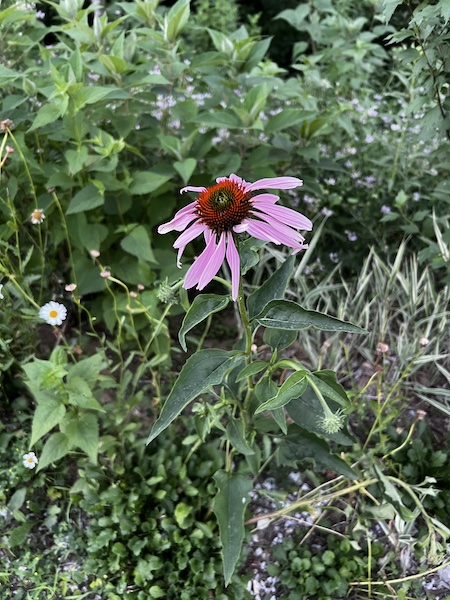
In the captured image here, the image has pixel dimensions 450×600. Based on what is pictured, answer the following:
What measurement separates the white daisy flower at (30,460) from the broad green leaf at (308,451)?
2.09 feet

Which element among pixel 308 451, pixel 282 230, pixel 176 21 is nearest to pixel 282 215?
pixel 282 230

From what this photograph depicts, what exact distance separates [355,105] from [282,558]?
6.94 feet

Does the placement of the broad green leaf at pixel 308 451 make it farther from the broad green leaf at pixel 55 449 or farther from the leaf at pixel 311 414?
the broad green leaf at pixel 55 449

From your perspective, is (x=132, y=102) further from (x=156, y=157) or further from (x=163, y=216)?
(x=163, y=216)

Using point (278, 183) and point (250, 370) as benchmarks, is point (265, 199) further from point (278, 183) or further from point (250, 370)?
point (250, 370)

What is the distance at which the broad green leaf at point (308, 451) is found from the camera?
1307mm

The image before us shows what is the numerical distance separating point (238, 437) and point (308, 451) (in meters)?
0.22

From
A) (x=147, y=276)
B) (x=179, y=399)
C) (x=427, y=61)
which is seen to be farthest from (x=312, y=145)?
(x=179, y=399)

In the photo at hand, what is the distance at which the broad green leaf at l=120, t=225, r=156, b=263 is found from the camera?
1.64 metres

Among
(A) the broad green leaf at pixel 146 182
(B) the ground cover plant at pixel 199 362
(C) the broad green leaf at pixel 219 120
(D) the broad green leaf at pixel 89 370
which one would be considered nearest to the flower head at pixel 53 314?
(B) the ground cover plant at pixel 199 362

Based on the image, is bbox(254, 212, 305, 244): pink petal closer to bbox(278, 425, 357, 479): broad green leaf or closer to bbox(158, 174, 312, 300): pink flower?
bbox(158, 174, 312, 300): pink flower

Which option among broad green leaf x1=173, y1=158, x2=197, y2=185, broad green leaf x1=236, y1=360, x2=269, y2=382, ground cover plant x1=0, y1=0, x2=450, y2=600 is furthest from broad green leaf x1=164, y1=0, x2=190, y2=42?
broad green leaf x1=236, y1=360, x2=269, y2=382

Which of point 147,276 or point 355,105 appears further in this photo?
point 355,105

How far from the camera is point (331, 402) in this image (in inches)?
47.1
